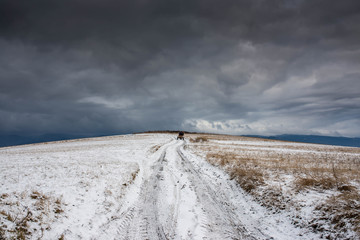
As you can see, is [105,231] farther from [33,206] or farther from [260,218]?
[260,218]

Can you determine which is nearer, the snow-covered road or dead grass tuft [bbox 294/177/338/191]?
the snow-covered road

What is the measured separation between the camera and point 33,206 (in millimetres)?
7047

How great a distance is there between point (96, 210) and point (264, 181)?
9.95 meters

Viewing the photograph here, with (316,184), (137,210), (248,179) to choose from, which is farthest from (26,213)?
(316,184)

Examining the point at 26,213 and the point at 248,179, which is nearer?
the point at 26,213

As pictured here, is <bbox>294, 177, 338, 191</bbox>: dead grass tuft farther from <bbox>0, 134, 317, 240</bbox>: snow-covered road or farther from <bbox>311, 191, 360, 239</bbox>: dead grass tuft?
<bbox>0, 134, 317, 240</bbox>: snow-covered road

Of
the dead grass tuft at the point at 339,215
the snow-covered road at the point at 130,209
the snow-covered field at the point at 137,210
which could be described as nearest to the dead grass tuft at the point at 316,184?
the snow-covered field at the point at 137,210

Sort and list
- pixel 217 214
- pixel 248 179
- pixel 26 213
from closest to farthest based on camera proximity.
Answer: pixel 26 213 → pixel 217 214 → pixel 248 179

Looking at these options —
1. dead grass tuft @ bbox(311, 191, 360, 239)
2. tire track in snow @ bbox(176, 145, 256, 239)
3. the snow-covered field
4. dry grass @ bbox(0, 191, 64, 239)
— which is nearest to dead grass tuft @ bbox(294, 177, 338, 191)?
the snow-covered field

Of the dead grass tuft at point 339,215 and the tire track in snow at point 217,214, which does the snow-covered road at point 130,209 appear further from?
the dead grass tuft at point 339,215

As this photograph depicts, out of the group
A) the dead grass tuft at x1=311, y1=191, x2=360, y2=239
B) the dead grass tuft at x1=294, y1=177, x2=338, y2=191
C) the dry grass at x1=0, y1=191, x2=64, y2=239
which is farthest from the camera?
the dead grass tuft at x1=294, y1=177, x2=338, y2=191

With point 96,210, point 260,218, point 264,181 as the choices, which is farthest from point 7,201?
point 264,181

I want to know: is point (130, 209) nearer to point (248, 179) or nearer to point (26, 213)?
point (26, 213)

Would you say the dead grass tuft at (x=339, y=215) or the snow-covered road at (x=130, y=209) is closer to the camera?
the dead grass tuft at (x=339, y=215)
